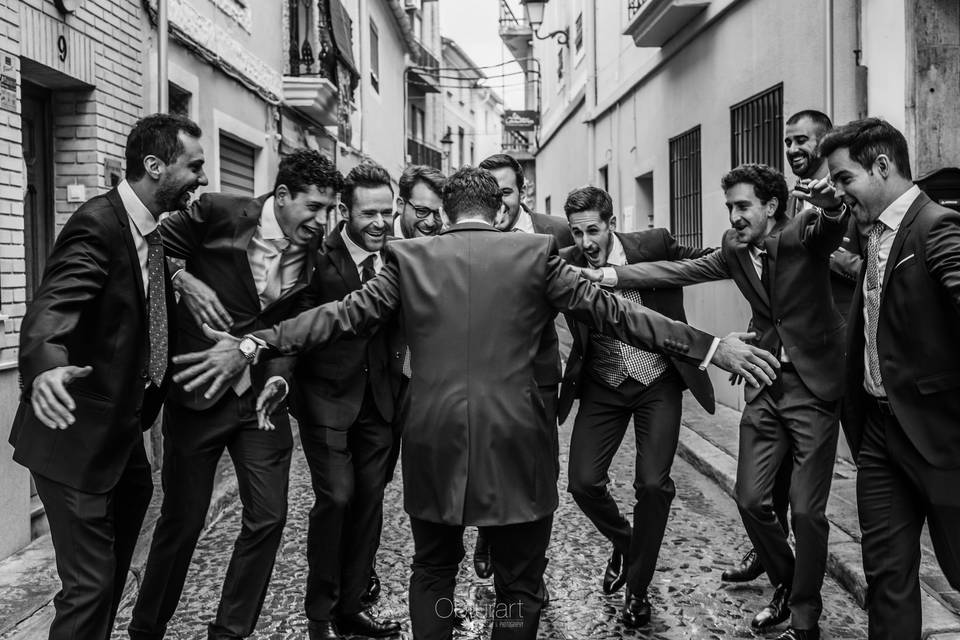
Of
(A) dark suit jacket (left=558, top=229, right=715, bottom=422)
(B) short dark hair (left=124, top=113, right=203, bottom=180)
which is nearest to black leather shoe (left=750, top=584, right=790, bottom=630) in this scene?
(A) dark suit jacket (left=558, top=229, right=715, bottom=422)

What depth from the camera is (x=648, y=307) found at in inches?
196

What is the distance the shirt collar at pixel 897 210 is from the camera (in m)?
3.46

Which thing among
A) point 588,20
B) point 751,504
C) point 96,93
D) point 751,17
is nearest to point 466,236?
point 751,504

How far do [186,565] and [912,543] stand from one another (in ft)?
9.21

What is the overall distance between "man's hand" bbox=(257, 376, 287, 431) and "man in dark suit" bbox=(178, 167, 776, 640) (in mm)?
342

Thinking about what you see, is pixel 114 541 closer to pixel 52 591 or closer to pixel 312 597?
pixel 312 597

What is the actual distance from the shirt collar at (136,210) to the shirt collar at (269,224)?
65 centimetres

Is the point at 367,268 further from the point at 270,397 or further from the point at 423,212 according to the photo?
the point at 270,397

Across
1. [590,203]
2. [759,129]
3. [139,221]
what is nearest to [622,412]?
[590,203]

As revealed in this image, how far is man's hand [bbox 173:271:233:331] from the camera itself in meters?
3.99

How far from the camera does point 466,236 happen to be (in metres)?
3.39

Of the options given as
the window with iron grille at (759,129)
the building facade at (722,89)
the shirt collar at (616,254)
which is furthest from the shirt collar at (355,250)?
the window with iron grille at (759,129)

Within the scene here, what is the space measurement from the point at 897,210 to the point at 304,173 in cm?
239

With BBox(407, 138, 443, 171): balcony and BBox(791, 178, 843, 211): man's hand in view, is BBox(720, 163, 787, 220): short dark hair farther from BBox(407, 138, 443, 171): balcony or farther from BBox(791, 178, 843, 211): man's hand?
BBox(407, 138, 443, 171): balcony
